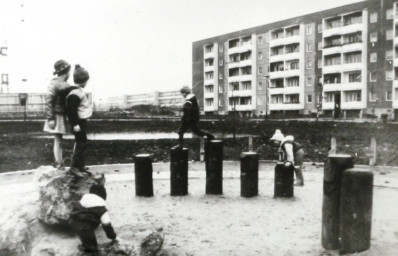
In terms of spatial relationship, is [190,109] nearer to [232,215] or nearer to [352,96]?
[232,215]

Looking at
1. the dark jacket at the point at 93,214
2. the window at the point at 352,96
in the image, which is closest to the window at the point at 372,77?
the window at the point at 352,96

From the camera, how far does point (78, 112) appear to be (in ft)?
23.5

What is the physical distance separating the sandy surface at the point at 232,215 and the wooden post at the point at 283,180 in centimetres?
24

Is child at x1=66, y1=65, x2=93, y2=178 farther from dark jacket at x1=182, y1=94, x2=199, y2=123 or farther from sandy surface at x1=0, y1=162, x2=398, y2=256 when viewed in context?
dark jacket at x1=182, y1=94, x2=199, y2=123

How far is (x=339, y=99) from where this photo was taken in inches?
2216

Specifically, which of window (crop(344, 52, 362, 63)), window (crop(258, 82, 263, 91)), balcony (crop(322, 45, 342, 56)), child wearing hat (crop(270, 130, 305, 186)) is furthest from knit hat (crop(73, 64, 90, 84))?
window (crop(258, 82, 263, 91))

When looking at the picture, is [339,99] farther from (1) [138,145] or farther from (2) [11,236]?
(2) [11,236]

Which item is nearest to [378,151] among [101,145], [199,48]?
[101,145]

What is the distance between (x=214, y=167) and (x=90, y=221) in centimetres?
459

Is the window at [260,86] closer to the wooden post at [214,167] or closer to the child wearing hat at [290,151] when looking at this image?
the child wearing hat at [290,151]

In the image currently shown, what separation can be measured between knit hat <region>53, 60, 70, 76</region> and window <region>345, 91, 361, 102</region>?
51.7 metres

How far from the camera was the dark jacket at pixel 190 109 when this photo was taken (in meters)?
11.3

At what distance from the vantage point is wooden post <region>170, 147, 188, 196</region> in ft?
32.0

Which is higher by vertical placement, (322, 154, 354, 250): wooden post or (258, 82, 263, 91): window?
(258, 82, 263, 91): window
